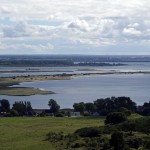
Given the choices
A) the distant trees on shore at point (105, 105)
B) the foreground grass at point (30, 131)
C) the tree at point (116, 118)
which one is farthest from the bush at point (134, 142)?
the distant trees on shore at point (105, 105)

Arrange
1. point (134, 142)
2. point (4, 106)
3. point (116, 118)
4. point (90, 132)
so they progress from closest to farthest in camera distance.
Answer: point (134, 142)
point (90, 132)
point (116, 118)
point (4, 106)

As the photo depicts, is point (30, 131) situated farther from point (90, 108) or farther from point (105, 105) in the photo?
point (105, 105)

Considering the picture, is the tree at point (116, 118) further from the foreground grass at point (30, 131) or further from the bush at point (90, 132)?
the bush at point (90, 132)

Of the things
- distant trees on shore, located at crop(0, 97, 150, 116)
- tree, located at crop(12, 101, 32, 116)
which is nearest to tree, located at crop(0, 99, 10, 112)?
distant trees on shore, located at crop(0, 97, 150, 116)

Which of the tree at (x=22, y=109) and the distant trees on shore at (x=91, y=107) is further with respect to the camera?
the tree at (x=22, y=109)

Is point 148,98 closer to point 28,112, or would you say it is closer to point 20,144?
point 28,112

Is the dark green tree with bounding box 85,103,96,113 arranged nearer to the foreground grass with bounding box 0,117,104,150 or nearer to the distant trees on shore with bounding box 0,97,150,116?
the distant trees on shore with bounding box 0,97,150,116

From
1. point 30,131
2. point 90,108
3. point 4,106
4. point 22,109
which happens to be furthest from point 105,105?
Answer: point 30,131

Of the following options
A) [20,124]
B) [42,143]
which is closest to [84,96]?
[20,124]

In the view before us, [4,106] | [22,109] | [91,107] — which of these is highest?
[4,106]
